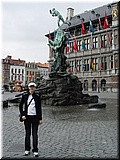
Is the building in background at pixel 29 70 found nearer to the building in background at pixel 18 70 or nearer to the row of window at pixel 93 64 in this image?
the building in background at pixel 18 70

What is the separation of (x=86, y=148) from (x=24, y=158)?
152cm

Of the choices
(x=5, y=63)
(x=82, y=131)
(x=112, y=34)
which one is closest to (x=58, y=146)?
(x=82, y=131)

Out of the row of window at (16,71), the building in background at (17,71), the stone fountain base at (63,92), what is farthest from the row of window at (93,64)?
the row of window at (16,71)

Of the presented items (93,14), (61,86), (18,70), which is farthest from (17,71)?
(61,86)

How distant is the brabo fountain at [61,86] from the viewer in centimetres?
1831

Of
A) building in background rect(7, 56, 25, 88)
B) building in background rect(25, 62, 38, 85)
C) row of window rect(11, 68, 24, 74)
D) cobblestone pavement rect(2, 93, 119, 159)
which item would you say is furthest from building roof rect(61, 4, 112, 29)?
cobblestone pavement rect(2, 93, 119, 159)

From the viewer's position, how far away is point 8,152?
17.8 feet

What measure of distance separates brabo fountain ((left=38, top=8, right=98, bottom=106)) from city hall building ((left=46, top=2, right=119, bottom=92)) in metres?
29.4

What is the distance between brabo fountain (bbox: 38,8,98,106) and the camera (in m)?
18.3

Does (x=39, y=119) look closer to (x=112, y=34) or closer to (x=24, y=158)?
(x=24, y=158)

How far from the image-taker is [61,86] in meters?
19.2

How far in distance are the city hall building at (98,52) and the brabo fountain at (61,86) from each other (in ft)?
96.5

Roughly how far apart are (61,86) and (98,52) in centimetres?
3924

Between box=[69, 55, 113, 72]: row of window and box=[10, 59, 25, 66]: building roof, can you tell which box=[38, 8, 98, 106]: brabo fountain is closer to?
box=[69, 55, 113, 72]: row of window
